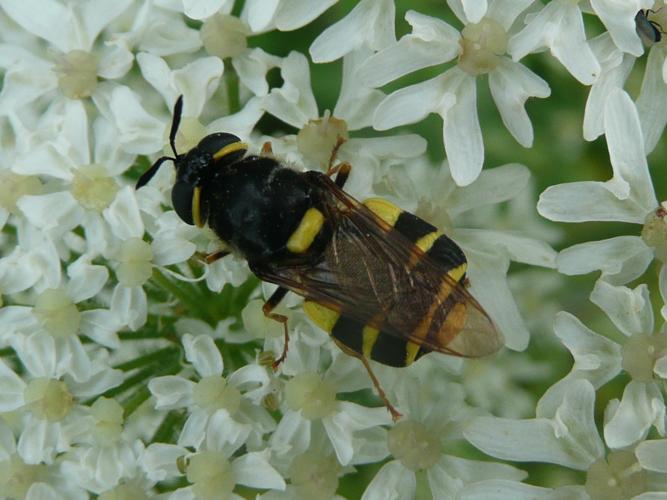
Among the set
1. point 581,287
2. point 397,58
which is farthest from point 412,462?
point 581,287

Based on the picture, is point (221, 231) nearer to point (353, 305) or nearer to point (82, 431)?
point (353, 305)

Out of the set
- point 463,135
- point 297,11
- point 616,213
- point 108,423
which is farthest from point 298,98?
point 108,423

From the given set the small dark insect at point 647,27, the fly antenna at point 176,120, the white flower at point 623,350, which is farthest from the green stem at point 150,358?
the small dark insect at point 647,27

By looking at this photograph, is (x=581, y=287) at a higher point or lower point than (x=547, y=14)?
lower

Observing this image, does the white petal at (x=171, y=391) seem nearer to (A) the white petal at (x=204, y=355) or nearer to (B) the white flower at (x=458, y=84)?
(A) the white petal at (x=204, y=355)

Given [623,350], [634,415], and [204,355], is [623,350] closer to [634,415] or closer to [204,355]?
[634,415]

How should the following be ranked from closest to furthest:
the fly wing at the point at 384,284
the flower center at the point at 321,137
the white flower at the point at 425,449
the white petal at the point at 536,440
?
the fly wing at the point at 384,284
the white petal at the point at 536,440
the white flower at the point at 425,449
the flower center at the point at 321,137
